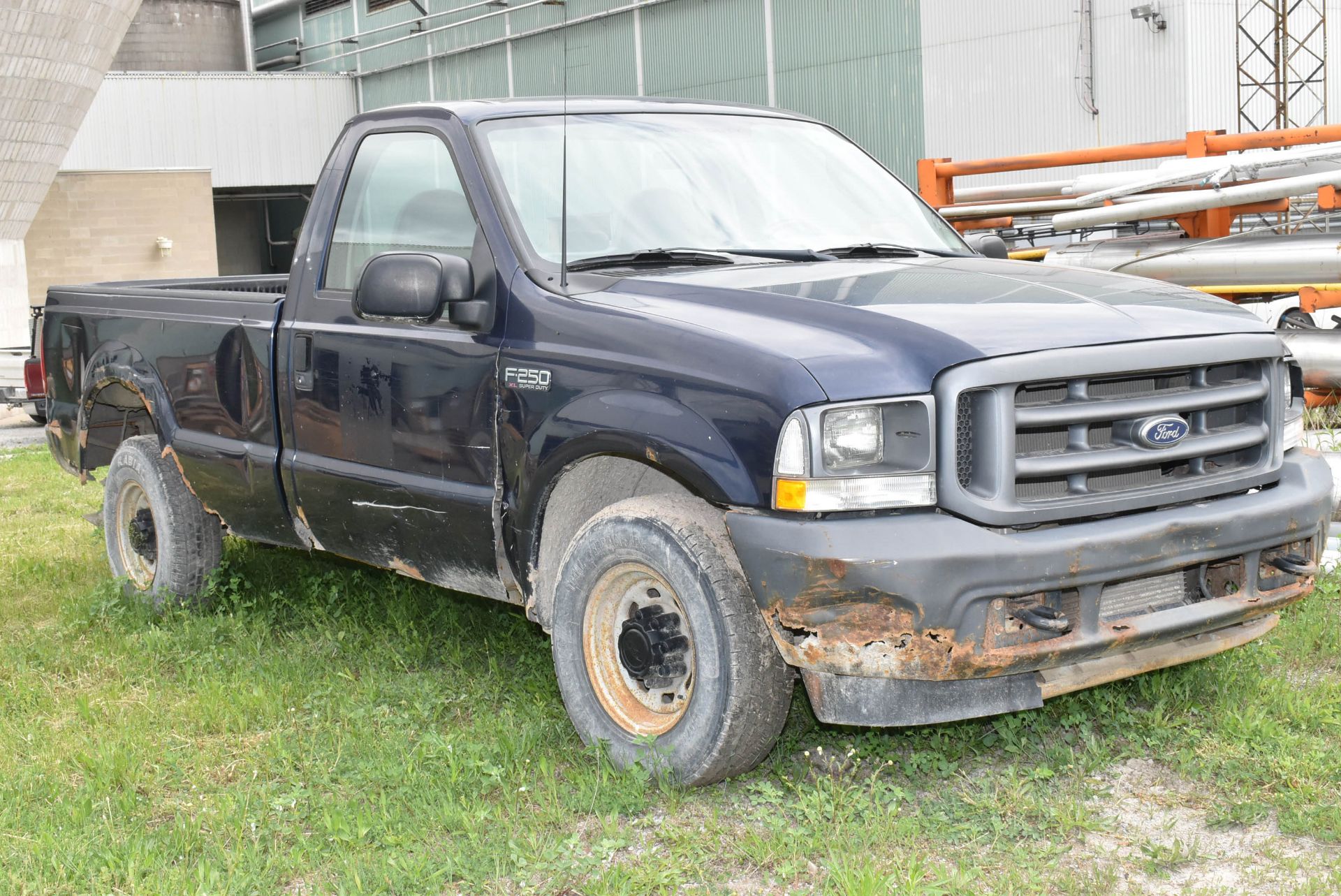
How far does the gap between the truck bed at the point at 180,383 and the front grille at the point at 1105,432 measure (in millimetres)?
3015

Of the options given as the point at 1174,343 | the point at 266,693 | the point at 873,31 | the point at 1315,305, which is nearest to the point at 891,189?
the point at 1174,343

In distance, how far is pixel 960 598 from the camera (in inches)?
142

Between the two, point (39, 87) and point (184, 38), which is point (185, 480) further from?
point (184, 38)

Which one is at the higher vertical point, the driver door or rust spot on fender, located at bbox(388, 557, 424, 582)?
the driver door

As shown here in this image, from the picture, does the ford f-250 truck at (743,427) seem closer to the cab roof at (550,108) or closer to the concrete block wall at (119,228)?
the cab roof at (550,108)

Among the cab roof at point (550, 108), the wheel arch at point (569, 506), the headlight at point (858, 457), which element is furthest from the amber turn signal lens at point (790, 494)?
the cab roof at point (550, 108)

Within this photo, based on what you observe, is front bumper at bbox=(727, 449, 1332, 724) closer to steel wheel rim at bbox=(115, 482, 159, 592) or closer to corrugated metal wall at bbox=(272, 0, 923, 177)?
steel wheel rim at bbox=(115, 482, 159, 592)

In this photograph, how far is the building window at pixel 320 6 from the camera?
3870 cm

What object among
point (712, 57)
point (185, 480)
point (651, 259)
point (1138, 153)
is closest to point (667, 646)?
point (651, 259)

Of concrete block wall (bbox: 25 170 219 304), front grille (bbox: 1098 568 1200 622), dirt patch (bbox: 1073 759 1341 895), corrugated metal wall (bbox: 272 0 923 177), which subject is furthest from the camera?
concrete block wall (bbox: 25 170 219 304)

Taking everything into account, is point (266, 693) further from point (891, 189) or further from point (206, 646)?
point (891, 189)

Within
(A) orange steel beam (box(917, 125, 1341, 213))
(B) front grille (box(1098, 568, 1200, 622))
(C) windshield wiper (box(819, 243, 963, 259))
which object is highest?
(A) orange steel beam (box(917, 125, 1341, 213))

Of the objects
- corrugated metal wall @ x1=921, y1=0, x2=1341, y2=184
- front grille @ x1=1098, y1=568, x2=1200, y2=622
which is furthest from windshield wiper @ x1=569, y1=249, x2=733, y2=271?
corrugated metal wall @ x1=921, y1=0, x2=1341, y2=184

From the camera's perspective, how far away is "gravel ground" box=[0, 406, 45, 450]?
51.2ft
